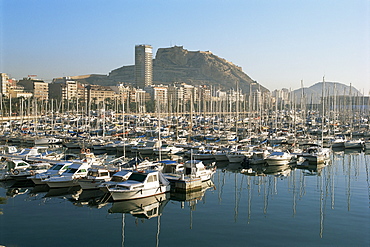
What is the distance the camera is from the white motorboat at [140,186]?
25.4 m

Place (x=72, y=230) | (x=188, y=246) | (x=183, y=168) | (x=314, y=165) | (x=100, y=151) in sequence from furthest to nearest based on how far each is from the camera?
(x=100, y=151)
(x=314, y=165)
(x=183, y=168)
(x=72, y=230)
(x=188, y=246)

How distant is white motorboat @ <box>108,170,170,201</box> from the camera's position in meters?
25.4

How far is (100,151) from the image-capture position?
53.8 metres

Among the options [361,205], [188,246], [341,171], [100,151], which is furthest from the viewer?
[100,151]

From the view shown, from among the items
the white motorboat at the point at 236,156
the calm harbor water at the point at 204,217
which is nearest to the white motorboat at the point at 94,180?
the calm harbor water at the point at 204,217

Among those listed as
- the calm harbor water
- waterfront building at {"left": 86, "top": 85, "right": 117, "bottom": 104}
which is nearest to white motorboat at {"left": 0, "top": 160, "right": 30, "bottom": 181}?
the calm harbor water

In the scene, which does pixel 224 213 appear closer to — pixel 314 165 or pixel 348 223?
pixel 348 223

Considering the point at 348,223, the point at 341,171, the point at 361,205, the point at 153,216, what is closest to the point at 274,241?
the point at 348,223

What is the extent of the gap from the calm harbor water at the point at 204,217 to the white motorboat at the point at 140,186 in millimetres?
536

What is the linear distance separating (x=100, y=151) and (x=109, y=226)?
33.2 metres

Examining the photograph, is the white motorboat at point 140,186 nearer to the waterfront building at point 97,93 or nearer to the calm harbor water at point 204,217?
the calm harbor water at point 204,217

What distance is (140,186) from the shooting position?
2592 cm

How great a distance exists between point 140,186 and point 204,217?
16.7 feet

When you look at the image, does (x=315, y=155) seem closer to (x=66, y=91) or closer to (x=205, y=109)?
(x=205, y=109)
